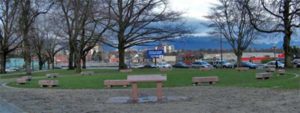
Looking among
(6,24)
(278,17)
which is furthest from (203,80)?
(6,24)

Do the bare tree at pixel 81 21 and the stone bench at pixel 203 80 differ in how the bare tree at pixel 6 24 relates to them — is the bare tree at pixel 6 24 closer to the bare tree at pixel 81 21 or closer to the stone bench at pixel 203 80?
the bare tree at pixel 81 21

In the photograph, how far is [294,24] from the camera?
50375 millimetres

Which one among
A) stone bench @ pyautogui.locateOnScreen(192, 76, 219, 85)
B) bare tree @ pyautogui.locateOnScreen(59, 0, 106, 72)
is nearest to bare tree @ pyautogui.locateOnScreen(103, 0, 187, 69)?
bare tree @ pyautogui.locateOnScreen(59, 0, 106, 72)

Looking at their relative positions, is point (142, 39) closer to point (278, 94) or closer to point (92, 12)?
point (92, 12)

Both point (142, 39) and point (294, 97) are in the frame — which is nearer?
point (294, 97)

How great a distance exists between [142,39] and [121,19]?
575cm

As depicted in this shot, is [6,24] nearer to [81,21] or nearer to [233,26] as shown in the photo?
[81,21]

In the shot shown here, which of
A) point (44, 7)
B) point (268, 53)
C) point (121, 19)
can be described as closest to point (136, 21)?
point (121, 19)

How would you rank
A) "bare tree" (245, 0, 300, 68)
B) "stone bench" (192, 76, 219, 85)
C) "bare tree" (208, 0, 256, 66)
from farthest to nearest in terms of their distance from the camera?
"bare tree" (208, 0, 256, 66), "bare tree" (245, 0, 300, 68), "stone bench" (192, 76, 219, 85)

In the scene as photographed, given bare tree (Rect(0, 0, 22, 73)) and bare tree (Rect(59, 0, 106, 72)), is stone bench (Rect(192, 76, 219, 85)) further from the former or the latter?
bare tree (Rect(0, 0, 22, 73))

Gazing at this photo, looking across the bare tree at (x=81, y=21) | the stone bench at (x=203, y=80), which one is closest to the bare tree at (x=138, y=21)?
the bare tree at (x=81, y=21)

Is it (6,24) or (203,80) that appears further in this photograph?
(6,24)

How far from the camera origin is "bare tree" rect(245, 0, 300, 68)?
47059mm

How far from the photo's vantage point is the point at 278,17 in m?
49.7
